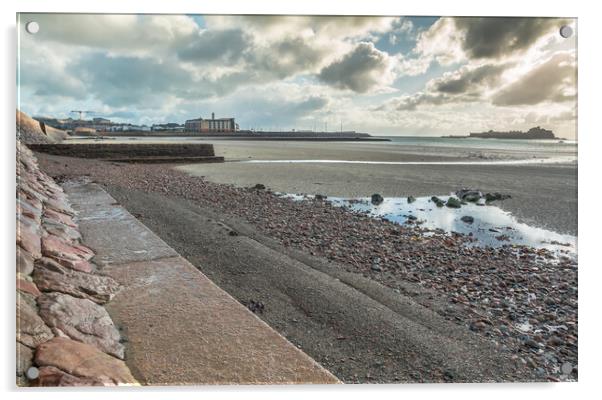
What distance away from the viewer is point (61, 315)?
1841mm

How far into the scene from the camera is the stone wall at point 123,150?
5.37 metres

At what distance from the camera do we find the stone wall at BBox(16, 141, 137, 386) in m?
1.70

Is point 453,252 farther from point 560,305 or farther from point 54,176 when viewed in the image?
point 54,176

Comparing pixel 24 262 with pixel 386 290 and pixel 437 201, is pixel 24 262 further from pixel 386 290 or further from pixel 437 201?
pixel 437 201

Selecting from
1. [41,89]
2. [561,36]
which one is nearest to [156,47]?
[41,89]

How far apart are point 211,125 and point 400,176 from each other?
20.7 feet

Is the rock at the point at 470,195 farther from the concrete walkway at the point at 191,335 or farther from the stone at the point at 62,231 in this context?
the stone at the point at 62,231

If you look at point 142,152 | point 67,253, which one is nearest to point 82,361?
point 67,253

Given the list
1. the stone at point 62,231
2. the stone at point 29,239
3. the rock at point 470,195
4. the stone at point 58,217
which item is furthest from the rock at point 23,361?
the rock at point 470,195

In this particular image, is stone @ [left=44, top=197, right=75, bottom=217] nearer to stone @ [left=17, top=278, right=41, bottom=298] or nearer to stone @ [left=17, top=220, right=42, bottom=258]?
stone @ [left=17, top=220, right=42, bottom=258]

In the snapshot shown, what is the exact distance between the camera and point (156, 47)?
351 centimetres

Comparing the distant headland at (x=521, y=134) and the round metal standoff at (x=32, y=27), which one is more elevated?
the round metal standoff at (x=32, y=27)

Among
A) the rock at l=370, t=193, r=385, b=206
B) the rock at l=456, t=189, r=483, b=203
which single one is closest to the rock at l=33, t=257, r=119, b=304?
the rock at l=370, t=193, r=385, b=206

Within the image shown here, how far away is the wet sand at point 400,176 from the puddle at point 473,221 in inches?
8.6
